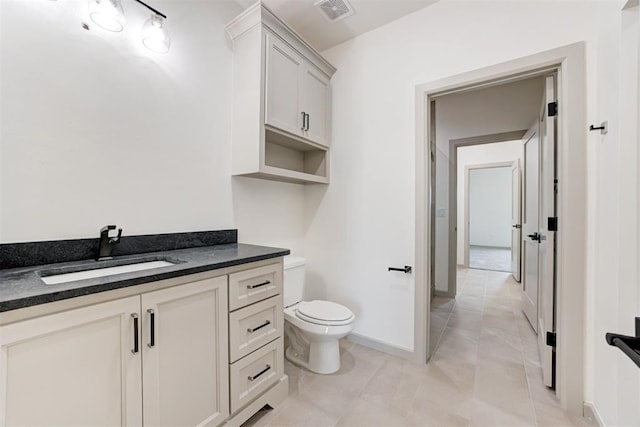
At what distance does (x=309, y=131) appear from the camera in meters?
2.18

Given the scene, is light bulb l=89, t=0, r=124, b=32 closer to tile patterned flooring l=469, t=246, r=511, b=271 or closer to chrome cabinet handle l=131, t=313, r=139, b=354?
chrome cabinet handle l=131, t=313, r=139, b=354

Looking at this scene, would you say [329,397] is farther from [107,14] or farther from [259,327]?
[107,14]

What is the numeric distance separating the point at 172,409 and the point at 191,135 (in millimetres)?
1500

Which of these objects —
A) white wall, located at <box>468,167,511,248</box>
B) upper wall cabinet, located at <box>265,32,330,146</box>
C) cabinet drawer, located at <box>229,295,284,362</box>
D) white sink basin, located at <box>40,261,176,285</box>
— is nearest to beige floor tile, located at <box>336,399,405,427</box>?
cabinet drawer, located at <box>229,295,284,362</box>

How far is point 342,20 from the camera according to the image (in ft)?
7.02

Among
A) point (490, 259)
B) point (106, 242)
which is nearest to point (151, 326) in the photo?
point (106, 242)

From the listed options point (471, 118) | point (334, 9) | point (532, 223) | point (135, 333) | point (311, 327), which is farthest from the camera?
point (471, 118)

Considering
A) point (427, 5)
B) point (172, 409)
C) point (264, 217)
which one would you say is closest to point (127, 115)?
point (264, 217)

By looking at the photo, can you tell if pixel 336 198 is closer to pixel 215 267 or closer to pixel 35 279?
pixel 215 267

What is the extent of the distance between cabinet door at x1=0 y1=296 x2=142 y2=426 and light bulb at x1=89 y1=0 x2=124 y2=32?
4.39ft

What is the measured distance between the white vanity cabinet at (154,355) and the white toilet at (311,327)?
316 mm

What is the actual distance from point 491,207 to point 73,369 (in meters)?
9.39

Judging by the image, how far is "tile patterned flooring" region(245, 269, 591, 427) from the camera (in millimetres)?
1461

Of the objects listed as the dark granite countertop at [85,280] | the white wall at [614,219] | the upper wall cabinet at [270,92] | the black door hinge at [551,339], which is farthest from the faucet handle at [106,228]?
the black door hinge at [551,339]
